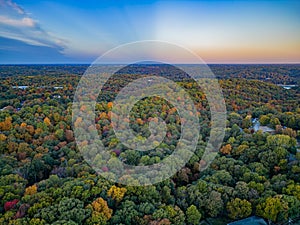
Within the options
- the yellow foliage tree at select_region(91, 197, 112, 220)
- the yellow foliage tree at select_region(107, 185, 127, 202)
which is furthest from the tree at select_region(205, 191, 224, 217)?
the yellow foliage tree at select_region(91, 197, 112, 220)

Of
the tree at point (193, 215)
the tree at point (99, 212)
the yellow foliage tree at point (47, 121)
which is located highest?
the yellow foliage tree at point (47, 121)

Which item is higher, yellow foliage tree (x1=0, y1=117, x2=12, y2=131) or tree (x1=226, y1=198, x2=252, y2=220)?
yellow foliage tree (x1=0, y1=117, x2=12, y2=131)

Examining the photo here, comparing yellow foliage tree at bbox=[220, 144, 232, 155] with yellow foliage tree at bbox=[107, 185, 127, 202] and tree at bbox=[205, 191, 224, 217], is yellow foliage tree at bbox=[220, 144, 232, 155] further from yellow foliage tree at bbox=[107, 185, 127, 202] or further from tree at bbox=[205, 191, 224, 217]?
yellow foliage tree at bbox=[107, 185, 127, 202]

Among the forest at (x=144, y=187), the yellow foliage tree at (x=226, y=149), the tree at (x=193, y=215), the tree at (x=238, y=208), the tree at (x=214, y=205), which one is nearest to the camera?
the forest at (x=144, y=187)

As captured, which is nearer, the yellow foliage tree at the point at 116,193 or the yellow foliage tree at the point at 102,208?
the yellow foliage tree at the point at 102,208

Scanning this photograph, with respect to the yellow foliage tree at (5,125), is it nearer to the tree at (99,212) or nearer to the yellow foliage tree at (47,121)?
the yellow foliage tree at (47,121)

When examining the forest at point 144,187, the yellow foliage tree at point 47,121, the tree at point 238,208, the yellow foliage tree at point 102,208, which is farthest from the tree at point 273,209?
the yellow foliage tree at point 47,121

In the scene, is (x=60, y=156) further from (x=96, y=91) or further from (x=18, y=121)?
(x=96, y=91)
